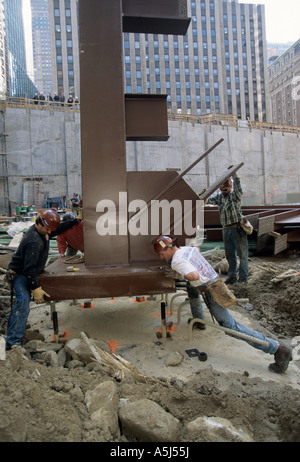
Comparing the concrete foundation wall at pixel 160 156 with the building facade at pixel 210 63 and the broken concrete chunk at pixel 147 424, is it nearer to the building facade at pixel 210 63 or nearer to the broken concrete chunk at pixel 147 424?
the broken concrete chunk at pixel 147 424

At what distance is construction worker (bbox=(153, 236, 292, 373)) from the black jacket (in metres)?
1.48

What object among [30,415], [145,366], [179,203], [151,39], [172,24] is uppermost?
[151,39]

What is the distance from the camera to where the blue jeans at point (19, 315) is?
12.3 feet

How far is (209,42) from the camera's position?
73062mm

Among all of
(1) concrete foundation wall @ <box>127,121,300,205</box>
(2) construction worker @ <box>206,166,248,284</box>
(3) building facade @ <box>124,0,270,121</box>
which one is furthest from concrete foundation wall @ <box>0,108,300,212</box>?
(3) building facade @ <box>124,0,270,121</box>

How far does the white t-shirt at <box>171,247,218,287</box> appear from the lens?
346 centimetres

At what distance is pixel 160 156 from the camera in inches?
1033

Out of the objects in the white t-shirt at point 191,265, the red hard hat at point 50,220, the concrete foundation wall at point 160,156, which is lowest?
the white t-shirt at point 191,265

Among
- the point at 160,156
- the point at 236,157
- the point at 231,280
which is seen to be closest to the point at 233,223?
the point at 231,280

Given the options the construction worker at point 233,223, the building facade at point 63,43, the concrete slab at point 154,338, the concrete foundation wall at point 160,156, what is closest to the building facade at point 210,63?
the building facade at point 63,43

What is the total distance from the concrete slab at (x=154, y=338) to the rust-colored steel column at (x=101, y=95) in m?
1.90
